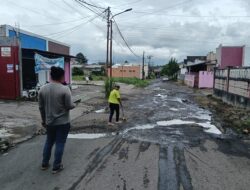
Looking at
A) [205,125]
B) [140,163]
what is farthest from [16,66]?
[140,163]

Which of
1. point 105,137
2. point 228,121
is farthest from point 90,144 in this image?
point 228,121

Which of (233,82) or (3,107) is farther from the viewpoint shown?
(233,82)

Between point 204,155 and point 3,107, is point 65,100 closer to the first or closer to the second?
point 204,155

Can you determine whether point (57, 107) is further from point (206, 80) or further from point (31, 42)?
point (206, 80)

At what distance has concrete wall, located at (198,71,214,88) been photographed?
39716 millimetres

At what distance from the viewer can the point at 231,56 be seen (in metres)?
39.5

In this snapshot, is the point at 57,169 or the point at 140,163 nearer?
the point at 57,169

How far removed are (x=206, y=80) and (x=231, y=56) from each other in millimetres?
4575

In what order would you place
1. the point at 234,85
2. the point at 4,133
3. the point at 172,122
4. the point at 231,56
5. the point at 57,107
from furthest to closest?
the point at 231,56 < the point at 234,85 < the point at 172,122 < the point at 4,133 < the point at 57,107

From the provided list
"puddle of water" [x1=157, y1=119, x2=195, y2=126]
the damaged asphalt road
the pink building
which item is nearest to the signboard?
the damaged asphalt road

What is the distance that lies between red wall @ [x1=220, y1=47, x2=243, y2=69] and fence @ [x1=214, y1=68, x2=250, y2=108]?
1599 centimetres

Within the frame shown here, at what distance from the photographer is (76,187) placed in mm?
4680

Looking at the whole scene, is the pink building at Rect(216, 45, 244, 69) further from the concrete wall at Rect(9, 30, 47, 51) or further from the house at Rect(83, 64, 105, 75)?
the house at Rect(83, 64, 105, 75)

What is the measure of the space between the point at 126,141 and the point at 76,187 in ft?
11.7
